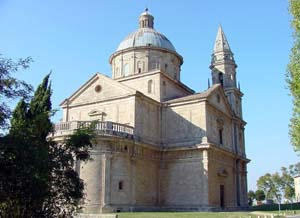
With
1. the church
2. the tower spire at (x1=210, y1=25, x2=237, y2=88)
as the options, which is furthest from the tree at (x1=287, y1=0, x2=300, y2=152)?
the tower spire at (x1=210, y1=25, x2=237, y2=88)

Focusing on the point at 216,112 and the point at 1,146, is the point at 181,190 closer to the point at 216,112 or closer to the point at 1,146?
the point at 216,112

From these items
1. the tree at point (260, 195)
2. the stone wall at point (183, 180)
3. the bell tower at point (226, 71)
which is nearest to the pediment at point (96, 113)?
the stone wall at point (183, 180)

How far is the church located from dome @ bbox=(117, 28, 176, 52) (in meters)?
0.15

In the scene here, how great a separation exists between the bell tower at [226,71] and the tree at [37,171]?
1128 inches

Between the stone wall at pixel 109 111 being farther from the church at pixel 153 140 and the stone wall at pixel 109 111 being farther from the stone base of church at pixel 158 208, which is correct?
the stone base of church at pixel 158 208

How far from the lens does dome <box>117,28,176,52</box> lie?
3531 cm

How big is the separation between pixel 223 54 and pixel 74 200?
30817mm

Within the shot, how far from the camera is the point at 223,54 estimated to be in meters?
37.7

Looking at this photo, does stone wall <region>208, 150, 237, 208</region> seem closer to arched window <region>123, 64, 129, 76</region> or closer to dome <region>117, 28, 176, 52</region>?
arched window <region>123, 64, 129, 76</region>

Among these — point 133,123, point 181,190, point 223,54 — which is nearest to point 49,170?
point 133,123

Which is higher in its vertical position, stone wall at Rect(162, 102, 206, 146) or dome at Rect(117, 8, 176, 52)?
dome at Rect(117, 8, 176, 52)

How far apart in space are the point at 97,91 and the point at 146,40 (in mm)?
8806

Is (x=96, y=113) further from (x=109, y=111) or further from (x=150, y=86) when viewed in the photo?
(x=150, y=86)

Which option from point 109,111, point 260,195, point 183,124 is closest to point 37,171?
point 109,111
